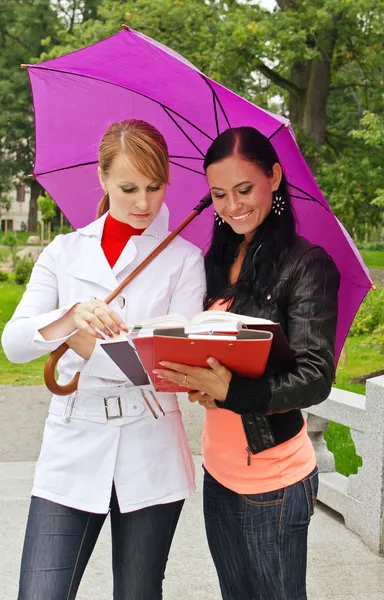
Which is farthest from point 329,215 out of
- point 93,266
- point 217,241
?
point 93,266

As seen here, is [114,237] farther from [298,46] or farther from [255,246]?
[298,46]

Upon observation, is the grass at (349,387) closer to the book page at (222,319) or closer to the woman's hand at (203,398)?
the woman's hand at (203,398)

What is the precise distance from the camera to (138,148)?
2555 millimetres

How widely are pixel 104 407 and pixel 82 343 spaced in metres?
0.22

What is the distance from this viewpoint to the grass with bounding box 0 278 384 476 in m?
6.59

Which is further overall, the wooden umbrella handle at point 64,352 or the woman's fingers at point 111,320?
the wooden umbrella handle at point 64,352

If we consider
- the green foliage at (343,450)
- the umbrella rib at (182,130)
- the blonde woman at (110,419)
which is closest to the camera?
the blonde woman at (110,419)

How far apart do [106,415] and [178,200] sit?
1051mm

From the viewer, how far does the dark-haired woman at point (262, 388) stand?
2.33 metres

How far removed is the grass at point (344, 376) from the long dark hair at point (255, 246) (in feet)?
12.8

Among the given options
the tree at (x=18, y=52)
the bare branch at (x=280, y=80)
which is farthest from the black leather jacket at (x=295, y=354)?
the tree at (x=18, y=52)

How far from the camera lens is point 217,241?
280 centimetres

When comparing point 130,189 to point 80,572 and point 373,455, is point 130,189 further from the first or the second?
point 373,455

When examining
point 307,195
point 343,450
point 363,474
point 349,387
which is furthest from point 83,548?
point 349,387
